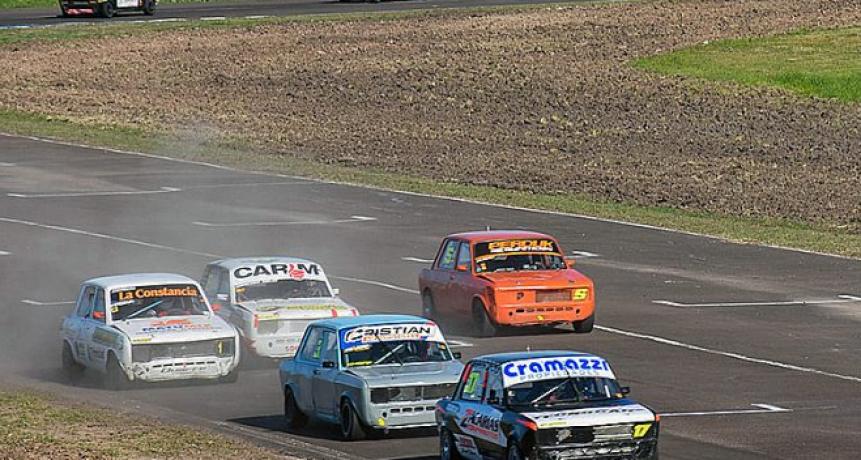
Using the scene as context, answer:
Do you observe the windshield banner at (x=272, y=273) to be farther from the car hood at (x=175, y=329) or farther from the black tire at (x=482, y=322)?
the black tire at (x=482, y=322)

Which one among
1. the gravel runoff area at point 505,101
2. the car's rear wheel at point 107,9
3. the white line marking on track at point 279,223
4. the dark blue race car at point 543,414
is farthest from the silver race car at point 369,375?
the car's rear wheel at point 107,9

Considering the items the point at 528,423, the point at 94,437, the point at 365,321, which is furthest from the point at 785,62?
the point at 528,423

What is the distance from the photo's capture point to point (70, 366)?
87.2 ft

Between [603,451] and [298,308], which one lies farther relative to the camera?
[298,308]

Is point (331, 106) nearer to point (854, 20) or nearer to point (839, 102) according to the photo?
point (839, 102)

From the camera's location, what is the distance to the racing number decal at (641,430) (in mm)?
17359

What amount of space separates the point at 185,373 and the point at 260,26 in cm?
6281

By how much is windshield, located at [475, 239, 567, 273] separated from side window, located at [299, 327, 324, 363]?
7.28m

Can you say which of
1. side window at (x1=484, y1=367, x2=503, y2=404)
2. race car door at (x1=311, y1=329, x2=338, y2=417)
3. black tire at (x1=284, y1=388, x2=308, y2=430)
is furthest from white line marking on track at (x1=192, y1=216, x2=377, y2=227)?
side window at (x1=484, y1=367, x2=503, y2=404)

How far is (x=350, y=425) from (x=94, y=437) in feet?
9.62

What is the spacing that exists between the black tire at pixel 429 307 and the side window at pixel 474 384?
37.2 feet

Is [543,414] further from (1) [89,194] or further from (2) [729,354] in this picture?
(1) [89,194]

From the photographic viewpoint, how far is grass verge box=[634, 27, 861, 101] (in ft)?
237

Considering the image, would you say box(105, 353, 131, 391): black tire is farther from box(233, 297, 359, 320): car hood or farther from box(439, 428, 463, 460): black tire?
box(439, 428, 463, 460): black tire
